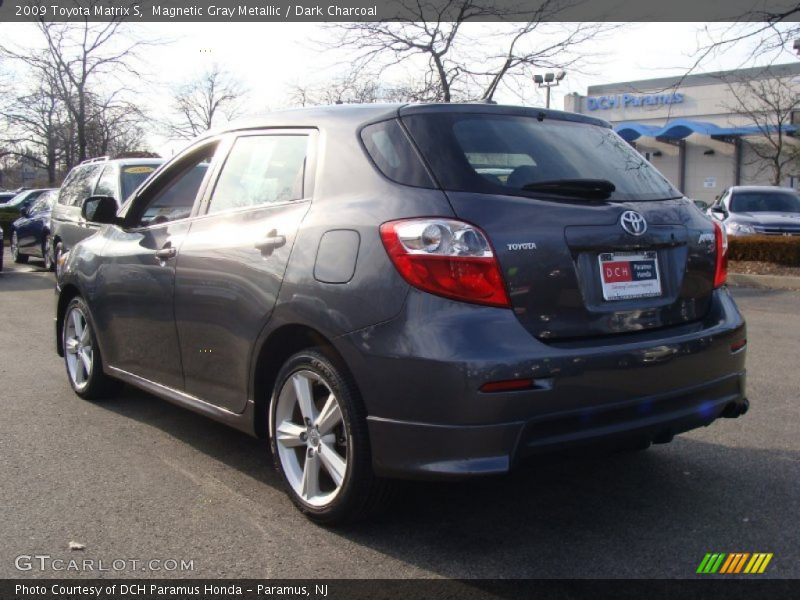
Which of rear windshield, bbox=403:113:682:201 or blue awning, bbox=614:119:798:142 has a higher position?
blue awning, bbox=614:119:798:142

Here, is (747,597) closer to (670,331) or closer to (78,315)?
(670,331)

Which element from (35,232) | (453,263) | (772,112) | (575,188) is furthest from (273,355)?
(772,112)

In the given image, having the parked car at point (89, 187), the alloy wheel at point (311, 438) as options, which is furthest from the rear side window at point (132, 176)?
the alloy wheel at point (311, 438)

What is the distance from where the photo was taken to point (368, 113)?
383 centimetres

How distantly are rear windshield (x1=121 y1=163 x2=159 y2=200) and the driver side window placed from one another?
663cm

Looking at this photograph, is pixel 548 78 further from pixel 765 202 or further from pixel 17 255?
pixel 17 255

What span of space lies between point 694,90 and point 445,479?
50.9 meters

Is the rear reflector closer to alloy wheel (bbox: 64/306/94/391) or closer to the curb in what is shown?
alloy wheel (bbox: 64/306/94/391)

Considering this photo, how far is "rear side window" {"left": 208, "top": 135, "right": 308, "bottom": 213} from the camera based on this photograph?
13.2ft

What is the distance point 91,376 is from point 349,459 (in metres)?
3.00

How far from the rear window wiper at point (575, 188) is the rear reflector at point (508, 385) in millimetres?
814

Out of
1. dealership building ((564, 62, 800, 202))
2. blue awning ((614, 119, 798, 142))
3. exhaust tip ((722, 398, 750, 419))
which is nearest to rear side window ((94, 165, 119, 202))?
exhaust tip ((722, 398, 750, 419))

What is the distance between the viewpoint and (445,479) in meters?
3.13

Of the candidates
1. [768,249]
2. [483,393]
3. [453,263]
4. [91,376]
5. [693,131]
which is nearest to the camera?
[483,393]
